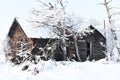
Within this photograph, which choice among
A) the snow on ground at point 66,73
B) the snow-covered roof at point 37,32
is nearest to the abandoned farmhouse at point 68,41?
the snow-covered roof at point 37,32

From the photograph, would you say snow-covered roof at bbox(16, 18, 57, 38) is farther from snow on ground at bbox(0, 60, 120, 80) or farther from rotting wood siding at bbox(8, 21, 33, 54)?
snow on ground at bbox(0, 60, 120, 80)

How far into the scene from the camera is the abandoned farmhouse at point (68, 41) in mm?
32219

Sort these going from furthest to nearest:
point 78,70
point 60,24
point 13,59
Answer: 1. point 13,59
2. point 60,24
3. point 78,70

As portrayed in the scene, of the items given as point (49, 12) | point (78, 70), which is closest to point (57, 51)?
point (49, 12)

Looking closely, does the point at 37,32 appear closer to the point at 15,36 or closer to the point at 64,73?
the point at 15,36

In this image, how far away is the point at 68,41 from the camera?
33406 mm

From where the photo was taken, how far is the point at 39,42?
3231cm

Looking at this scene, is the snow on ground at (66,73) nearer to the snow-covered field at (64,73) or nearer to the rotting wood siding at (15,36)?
the snow-covered field at (64,73)

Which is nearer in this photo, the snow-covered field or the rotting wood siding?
the snow-covered field

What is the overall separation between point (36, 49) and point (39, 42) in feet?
3.16

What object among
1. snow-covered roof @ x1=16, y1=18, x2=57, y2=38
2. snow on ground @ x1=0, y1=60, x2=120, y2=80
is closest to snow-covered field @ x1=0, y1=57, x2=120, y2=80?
snow on ground @ x1=0, y1=60, x2=120, y2=80

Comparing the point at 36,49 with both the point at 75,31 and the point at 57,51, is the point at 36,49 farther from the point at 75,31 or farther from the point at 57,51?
the point at 75,31

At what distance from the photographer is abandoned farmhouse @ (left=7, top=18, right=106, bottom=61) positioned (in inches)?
1268

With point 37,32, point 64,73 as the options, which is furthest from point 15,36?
point 64,73
